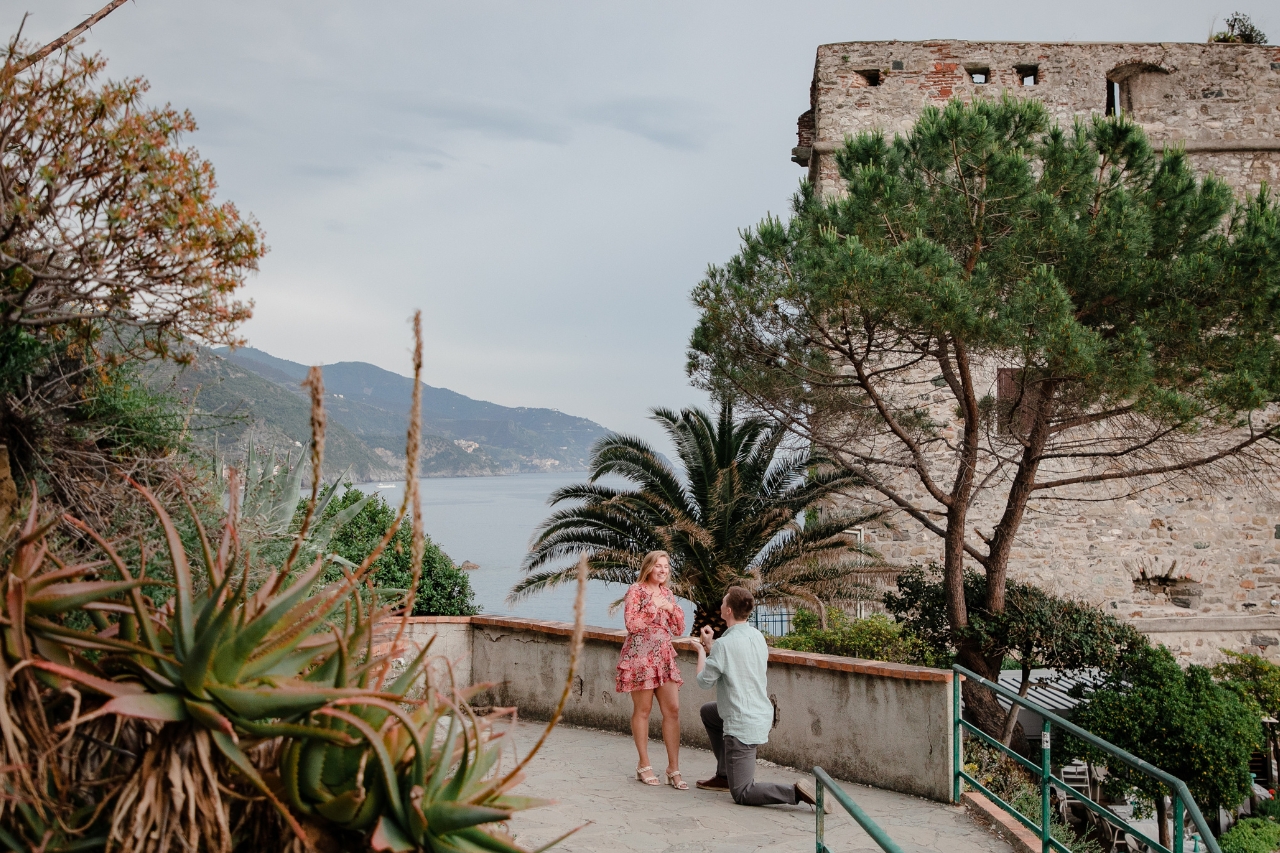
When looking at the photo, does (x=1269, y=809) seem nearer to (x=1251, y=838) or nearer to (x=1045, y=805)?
(x=1251, y=838)

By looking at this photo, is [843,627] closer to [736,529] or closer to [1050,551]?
[736,529]

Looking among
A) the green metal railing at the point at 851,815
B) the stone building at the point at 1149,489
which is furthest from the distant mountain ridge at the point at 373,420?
the stone building at the point at 1149,489

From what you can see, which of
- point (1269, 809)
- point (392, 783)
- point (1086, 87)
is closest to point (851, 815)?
point (392, 783)

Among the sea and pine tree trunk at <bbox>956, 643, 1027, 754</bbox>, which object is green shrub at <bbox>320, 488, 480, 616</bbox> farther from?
pine tree trunk at <bbox>956, 643, 1027, 754</bbox>

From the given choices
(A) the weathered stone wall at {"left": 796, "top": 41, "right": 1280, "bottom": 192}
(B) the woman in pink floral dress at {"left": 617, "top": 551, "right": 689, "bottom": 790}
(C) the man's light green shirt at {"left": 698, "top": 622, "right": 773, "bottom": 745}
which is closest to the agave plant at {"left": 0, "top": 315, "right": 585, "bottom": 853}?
(C) the man's light green shirt at {"left": 698, "top": 622, "right": 773, "bottom": 745}

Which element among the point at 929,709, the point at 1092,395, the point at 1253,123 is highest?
the point at 1253,123

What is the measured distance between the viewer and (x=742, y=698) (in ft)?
18.4

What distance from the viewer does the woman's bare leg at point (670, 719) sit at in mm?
6223

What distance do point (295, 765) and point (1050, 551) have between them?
594 inches

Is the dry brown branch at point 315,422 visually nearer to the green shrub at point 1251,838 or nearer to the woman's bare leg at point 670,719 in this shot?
the woman's bare leg at point 670,719

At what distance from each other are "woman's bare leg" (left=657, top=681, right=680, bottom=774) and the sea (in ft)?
4.12

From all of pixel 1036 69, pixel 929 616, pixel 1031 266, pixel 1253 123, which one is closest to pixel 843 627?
pixel 929 616

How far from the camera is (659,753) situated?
23.9 feet

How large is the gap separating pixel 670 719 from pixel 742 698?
801 millimetres
